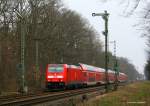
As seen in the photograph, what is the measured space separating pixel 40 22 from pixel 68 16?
569 inches

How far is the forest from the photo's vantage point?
160 feet

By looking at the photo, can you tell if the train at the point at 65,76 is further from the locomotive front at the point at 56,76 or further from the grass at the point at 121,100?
the grass at the point at 121,100

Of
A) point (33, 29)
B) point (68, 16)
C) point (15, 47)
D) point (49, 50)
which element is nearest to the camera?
point (15, 47)

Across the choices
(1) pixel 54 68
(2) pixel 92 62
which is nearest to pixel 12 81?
(1) pixel 54 68

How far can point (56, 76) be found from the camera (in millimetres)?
47969

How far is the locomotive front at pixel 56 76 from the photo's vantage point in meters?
47.5

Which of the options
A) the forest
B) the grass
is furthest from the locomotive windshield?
the grass

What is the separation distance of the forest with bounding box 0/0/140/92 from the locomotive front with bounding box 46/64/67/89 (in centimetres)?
333

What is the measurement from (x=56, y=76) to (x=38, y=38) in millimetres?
9958

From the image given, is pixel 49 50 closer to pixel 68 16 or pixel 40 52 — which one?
pixel 40 52

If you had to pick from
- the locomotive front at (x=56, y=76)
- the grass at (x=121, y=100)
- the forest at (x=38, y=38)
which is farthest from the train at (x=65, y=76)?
the grass at (x=121, y=100)

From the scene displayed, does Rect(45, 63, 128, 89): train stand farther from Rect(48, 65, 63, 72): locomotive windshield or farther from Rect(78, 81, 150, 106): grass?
Rect(78, 81, 150, 106): grass

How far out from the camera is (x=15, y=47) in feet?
176

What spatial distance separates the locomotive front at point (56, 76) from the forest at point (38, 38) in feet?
10.9
